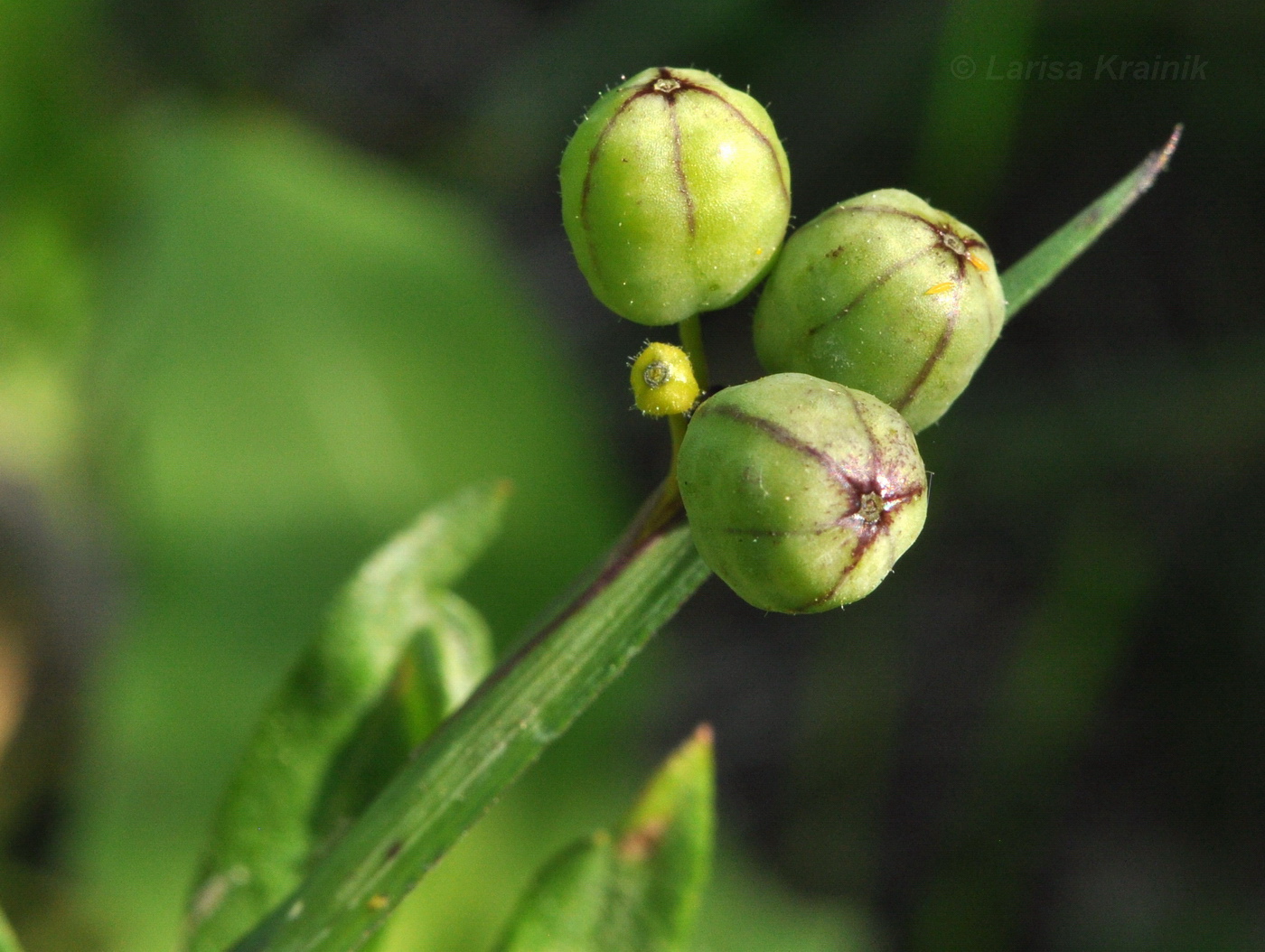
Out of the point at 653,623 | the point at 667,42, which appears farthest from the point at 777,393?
the point at 667,42

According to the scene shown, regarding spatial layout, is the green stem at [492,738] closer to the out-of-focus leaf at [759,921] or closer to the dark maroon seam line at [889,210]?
the dark maroon seam line at [889,210]

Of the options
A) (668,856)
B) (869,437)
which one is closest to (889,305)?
(869,437)

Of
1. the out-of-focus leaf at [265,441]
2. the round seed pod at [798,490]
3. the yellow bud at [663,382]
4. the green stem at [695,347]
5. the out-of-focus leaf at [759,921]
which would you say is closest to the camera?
the round seed pod at [798,490]

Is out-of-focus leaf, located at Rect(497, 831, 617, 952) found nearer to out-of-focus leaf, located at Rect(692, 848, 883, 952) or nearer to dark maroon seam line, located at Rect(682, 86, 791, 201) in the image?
dark maroon seam line, located at Rect(682, 86, 791, 201)

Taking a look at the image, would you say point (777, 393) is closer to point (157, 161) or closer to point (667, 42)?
point (157, 161)

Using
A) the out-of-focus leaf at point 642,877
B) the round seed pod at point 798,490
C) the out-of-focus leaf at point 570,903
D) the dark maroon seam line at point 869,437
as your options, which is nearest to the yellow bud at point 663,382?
the round seed pod at point 798,490

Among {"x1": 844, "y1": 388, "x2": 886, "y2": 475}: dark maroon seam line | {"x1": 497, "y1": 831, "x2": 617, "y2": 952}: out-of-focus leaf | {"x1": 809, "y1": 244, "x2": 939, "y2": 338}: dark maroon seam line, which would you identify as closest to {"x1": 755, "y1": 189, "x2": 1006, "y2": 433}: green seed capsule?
{"x1": 809, "y1": 244, "x2": 939, "y2": 338}: dark maroon seam line
